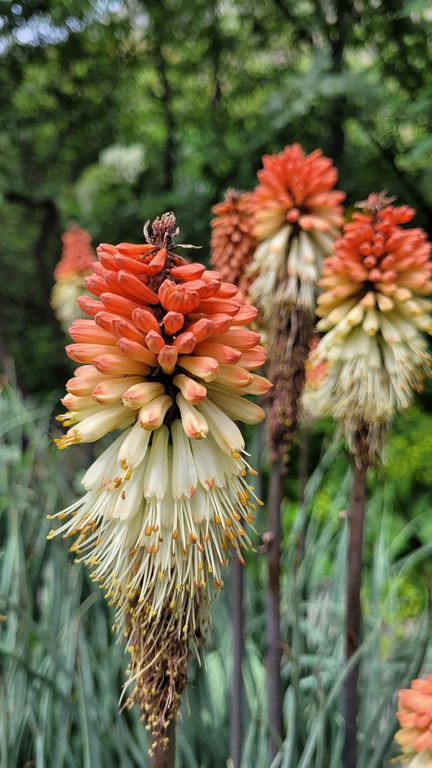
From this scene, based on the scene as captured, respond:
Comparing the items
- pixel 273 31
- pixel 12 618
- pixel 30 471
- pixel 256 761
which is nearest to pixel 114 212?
pixel 273 31

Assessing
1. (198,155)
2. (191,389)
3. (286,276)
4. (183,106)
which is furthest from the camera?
(183,106)

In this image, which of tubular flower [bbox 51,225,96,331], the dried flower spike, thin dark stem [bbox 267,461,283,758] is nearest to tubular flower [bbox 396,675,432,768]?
thin dark stem [bbox 267,461,283,758]

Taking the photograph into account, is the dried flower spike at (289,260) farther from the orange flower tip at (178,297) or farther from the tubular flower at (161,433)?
the orange flower tip at (178,297)

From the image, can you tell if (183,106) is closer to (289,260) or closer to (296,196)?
(296,196)

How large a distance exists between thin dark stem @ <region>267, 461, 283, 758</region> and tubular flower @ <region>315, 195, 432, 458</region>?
0.29 m

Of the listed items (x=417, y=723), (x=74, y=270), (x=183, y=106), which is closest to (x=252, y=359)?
(x=417, y=723)

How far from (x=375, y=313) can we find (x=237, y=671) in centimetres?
110

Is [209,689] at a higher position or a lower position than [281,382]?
lower

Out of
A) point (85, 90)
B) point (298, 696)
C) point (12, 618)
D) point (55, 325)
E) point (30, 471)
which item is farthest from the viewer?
point (55, 325)

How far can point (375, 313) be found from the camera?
6.17 ft

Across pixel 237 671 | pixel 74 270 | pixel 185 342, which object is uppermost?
pixel 74 270

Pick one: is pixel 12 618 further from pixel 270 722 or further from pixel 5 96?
pixel 5 96

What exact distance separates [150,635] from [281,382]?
1.03 m

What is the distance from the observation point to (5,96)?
5605 mm
